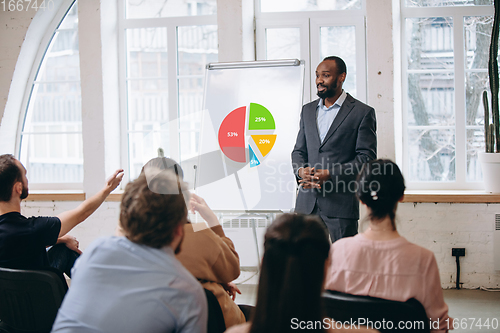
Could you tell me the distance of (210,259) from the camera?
135cm

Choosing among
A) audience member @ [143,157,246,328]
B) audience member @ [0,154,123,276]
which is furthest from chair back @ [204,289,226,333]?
audience member @ [0,154,123,276]

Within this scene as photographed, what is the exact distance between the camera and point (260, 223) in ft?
11.3

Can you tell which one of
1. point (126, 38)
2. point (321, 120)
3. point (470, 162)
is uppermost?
point (126, 38)

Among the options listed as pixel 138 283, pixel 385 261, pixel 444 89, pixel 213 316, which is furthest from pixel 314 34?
pixel 138 283

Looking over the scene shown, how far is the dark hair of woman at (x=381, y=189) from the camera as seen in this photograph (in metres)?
1.32

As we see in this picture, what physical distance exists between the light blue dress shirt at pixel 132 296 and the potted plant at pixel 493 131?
288cm

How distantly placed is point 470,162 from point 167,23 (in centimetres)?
298

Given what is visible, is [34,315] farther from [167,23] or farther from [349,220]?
[167,23]

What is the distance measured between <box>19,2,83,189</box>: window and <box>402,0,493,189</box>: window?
10.2ft

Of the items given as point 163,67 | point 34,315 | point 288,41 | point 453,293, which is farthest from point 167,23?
point 453,293

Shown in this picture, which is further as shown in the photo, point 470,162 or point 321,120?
point 470,162

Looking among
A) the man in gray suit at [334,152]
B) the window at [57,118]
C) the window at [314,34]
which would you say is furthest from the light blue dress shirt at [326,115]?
the window at [57,118]

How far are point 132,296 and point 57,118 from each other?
11.9 ft

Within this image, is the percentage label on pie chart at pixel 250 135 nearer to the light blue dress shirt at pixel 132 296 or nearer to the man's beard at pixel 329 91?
the man's beard at pixel 329 91
